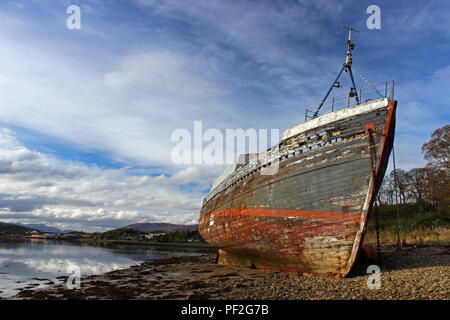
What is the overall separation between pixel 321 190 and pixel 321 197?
253 mm

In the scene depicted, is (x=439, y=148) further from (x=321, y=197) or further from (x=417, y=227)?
(x=321, y=197)

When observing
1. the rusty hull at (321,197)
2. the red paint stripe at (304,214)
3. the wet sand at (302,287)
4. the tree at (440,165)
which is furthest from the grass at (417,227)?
the red paint stripe at (304,214)

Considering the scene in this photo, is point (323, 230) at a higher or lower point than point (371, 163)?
lower

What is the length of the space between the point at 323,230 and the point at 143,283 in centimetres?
875

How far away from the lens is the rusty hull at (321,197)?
9242mm

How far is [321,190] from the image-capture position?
9992 mm

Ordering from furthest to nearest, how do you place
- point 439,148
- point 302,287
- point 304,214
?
point 439,148, point 304,214, point 302,287

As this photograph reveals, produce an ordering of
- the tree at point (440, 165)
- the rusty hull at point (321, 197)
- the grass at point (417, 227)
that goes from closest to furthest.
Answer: the rusty hull at point (321, 197), the grass at point (417, 227), the tree at point (440, 165)

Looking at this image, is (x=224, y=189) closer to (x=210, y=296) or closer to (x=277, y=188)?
(x=277, y=188)

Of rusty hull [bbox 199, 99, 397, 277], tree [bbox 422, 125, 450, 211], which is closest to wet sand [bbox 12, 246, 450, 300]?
rusty hull [bbox 199, 99, 397, 277]

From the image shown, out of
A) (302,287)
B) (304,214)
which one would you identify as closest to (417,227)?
(304,214)

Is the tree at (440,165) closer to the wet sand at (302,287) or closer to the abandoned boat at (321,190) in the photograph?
the wet sand at (302,287)

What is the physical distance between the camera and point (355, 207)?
9164mm
